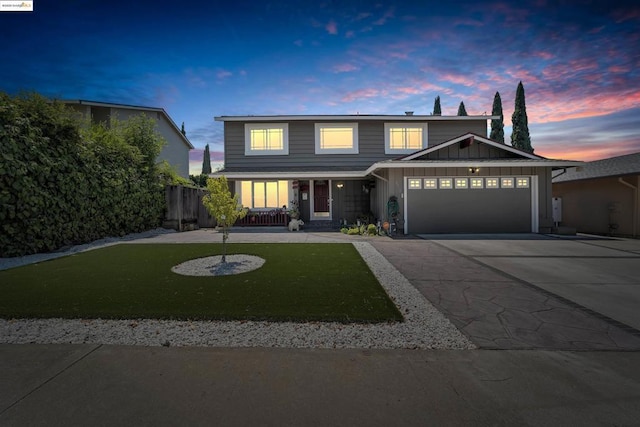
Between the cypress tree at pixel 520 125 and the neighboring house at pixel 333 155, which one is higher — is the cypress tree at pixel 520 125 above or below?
above

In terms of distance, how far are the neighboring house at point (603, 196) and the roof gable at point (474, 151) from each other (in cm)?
340

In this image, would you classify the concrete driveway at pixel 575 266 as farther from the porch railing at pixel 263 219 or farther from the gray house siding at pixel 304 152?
the porch railing at pixel 263 219

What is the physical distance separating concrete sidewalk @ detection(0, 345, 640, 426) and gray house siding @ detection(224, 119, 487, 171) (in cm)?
1444

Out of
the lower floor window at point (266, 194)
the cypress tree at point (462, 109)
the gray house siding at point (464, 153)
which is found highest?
the cypress tree at point (462, 109)

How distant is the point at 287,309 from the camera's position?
3971 mm

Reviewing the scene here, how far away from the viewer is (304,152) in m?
16.9

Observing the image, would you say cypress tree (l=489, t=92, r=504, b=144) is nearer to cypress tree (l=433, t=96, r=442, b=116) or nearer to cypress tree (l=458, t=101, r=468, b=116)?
cypress tree (l=458, t=101, r=468, b=116)

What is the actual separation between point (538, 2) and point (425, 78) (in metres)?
4.36

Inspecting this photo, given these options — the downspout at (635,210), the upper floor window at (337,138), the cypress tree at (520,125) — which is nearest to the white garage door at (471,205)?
the downspout at (635,210)

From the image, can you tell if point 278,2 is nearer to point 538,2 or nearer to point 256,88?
point 256,88

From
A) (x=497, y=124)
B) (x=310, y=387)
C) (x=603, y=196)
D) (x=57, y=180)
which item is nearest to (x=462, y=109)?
(x=497, y=124)

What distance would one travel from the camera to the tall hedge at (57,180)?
279 inches

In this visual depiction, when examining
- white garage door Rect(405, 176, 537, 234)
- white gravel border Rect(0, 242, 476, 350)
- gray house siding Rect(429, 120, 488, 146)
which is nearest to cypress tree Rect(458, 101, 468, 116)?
gray house siding Rect(429, 120, 488, 146)

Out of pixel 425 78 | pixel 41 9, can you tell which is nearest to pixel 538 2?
pixel 425 78
